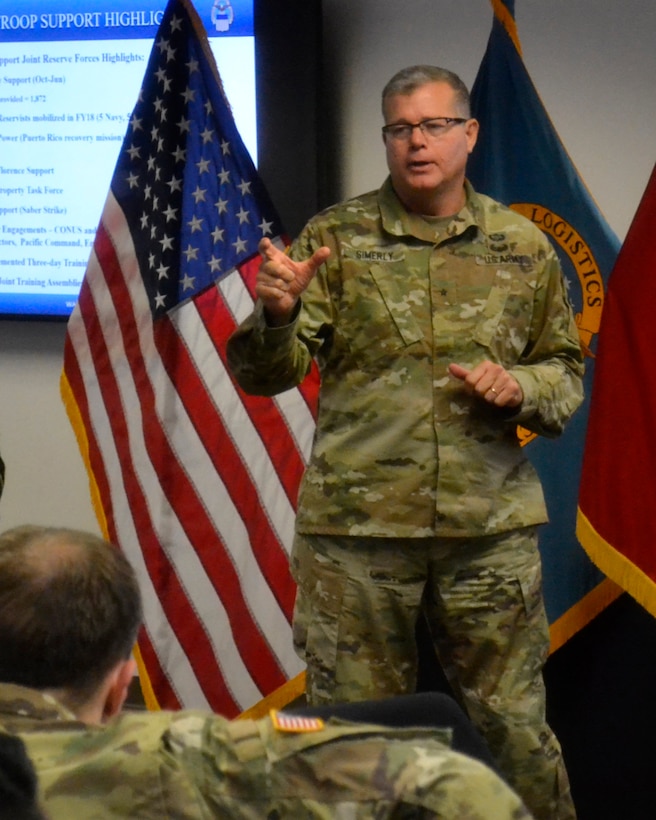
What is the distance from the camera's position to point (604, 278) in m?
2.42

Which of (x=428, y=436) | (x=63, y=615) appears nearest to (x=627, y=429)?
(x=428, y=436)

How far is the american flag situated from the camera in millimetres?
2438

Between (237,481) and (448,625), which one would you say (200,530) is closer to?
(237,481)

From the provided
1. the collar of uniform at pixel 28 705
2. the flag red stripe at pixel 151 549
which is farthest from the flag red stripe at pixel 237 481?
the collar of uniform at pixel 28 705

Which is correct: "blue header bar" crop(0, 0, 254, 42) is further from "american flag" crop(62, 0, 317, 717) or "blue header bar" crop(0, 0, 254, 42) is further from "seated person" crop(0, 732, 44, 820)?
"seated person" crop(0, 732, 44, 820)

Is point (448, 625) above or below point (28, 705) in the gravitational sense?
below

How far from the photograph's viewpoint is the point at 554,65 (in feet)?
8.45

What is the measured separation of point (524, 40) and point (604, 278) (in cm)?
63

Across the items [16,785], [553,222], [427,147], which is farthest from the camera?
[553,222]

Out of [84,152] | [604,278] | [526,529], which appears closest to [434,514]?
[526,529]

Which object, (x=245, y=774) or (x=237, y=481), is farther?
(x=237, y=481)

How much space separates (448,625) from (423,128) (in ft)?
2.77

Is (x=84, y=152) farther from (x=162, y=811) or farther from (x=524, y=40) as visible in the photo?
(x=162, y=811)

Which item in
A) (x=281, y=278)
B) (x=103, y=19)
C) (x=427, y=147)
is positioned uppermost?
(x=103, y=19)
